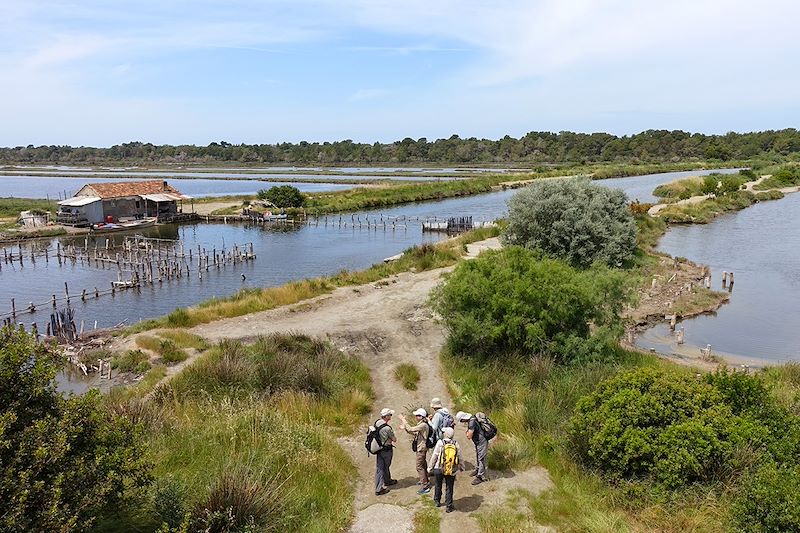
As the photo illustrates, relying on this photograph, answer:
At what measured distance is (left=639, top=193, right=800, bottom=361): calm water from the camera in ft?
81.7

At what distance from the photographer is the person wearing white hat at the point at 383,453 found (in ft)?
32.4

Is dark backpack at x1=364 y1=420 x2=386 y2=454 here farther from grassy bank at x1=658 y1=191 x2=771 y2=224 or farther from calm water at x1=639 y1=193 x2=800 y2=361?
grassy bank at x1=658 y1=191 x2=771 y2=224

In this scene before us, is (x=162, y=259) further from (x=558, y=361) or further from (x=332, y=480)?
(x=332, y=480)

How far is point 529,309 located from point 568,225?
14.8 m

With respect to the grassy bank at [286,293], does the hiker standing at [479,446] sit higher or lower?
higher

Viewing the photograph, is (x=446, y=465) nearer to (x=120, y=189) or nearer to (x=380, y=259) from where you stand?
(x=380, y=259)

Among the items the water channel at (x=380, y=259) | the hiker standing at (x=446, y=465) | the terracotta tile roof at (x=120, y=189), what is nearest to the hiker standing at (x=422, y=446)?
the hiker standing at (x=446, y=465)

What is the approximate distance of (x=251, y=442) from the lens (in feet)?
33.9

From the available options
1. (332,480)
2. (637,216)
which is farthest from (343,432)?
(637,216)

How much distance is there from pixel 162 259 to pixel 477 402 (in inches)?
1458

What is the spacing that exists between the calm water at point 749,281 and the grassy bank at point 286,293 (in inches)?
518

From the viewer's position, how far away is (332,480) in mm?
10141

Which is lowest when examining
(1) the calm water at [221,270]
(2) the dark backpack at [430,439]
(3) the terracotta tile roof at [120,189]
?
(1) the calm water at [221,270]

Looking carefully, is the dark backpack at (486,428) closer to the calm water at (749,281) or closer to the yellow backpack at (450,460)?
the yellow backpack at (450,460)
